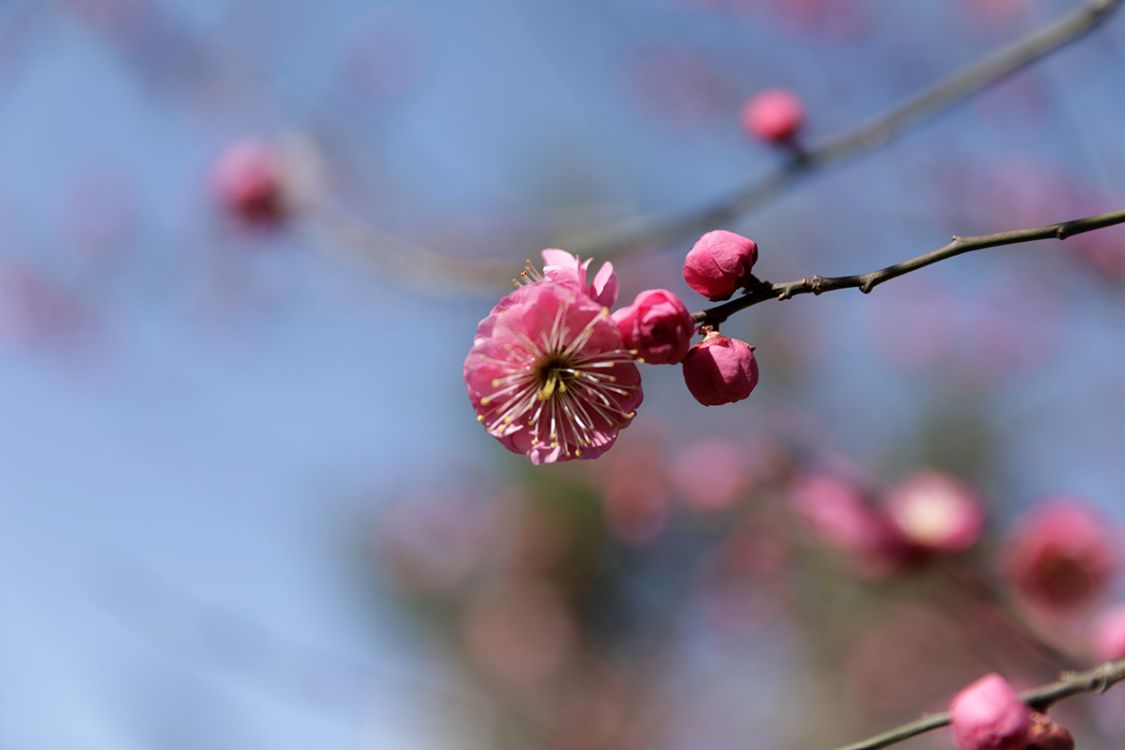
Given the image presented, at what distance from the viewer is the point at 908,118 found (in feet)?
5.13

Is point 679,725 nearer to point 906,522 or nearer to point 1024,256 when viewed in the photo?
point 1024,256

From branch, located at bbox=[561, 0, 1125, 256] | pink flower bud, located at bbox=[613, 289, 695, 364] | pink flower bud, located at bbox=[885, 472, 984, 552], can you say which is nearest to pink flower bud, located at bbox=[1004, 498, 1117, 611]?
pink flower bud, located at bbox=[885, 472, 984, 552]

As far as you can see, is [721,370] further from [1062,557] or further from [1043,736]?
[1062,557]

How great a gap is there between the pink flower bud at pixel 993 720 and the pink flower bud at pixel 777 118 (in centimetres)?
98

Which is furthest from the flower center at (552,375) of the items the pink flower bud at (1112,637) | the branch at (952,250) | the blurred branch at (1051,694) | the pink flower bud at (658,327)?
the pink flower bud at (1112,637)

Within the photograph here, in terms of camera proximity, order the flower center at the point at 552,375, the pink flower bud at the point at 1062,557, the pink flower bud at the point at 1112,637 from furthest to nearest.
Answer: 1. the pink flower bud at the point at 1062,557
2. the pink flower bud at the point at 1112,637
3. the flower center at the point at 552,375

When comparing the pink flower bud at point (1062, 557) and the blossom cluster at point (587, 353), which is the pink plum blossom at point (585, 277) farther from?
the pink flower bud at point (1062, 557)

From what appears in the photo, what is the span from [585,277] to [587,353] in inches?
3.6

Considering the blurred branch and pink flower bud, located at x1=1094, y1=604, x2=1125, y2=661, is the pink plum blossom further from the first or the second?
pink flower bud, located at x1=1094, y1=604, x2=1125, y2=661

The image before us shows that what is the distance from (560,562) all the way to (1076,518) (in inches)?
240

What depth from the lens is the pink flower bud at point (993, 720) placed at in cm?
101

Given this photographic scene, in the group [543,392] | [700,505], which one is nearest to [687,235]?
[543,392]

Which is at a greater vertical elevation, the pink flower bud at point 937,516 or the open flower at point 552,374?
the pink flower bud at point 937,516

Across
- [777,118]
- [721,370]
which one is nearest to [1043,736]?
[721,370]
